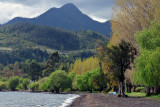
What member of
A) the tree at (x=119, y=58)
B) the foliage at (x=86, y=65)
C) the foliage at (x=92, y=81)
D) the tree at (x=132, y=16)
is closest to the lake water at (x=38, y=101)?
the tree at (x=119, y=58)

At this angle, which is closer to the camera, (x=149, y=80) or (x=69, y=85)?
(x=149, y=80)

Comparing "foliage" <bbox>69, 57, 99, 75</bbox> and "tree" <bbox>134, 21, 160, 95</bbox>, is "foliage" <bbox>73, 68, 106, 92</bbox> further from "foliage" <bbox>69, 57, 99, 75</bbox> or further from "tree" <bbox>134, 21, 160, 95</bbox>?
"tree" <bbox>134, 21, 160, 95</bbox>

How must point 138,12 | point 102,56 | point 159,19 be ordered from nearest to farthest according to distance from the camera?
point 159,19 → point 138,12 → point 102,56

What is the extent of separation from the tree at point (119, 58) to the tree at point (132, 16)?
8.42 feet

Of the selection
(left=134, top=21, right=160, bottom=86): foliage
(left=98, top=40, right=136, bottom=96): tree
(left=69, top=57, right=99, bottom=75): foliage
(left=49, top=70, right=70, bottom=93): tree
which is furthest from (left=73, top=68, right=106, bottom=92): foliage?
(left=134, top=21, right=160, bottom=86): foliage

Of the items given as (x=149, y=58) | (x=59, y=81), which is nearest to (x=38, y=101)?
(x=149, y=58)

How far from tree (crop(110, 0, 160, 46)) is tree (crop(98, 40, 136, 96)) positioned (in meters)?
2.57

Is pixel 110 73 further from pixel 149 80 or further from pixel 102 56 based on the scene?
pixel 149 80

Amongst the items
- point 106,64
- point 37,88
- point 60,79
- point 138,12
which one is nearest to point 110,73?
point 106,64

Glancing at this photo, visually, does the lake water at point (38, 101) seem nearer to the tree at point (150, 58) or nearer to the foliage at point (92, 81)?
the tree at point (150, 58)

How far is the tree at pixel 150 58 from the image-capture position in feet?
138

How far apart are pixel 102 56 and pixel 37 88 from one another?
117620 mm

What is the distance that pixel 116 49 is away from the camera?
210 ft

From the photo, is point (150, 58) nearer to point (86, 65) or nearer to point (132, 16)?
point (132, 16)
